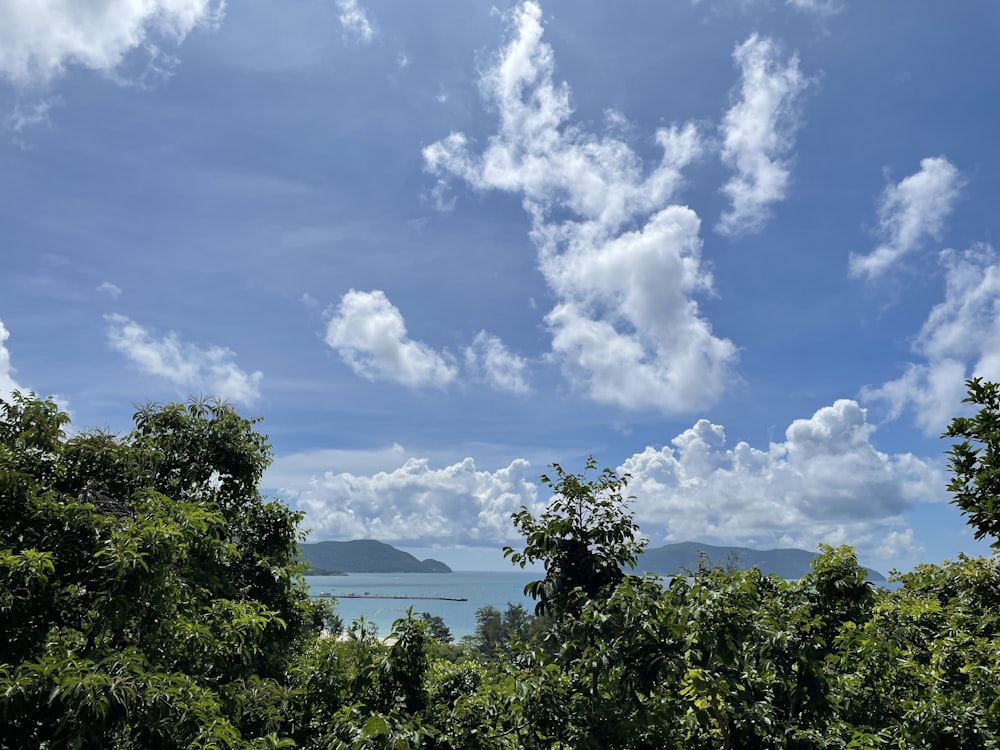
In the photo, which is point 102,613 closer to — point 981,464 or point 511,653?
point 511,653

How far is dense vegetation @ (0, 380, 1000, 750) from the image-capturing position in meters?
5.09

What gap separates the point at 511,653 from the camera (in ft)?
22.8

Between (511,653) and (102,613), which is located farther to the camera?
(511,653)

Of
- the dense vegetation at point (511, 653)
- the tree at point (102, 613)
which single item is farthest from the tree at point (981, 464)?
the tree at point (102, 613)

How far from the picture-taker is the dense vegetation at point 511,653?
16.7 feet

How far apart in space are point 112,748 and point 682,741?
5287 mm

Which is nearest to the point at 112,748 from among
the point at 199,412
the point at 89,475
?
the point at 89,475

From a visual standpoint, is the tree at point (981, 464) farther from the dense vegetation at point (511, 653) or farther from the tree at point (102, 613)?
the tree at point (102, 613)

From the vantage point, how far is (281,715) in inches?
281

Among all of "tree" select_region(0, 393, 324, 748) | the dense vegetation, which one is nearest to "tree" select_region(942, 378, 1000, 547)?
the dense vegetation

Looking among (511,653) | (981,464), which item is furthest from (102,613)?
(981,464)

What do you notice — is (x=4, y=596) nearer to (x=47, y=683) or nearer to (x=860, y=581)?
(x=47, y=683)

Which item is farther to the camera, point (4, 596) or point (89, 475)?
point (89, 475)

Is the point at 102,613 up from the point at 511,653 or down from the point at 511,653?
up
